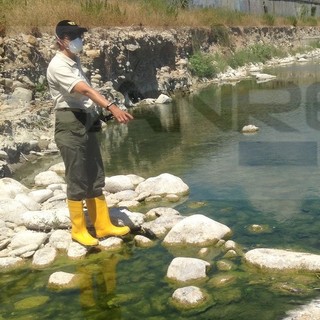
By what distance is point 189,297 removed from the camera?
3760 mm

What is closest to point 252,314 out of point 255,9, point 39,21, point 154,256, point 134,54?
point 154,256

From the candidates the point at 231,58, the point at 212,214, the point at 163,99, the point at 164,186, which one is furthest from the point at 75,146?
the point at 231,58

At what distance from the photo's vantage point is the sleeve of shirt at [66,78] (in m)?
4.62

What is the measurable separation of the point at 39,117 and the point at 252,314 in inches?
312

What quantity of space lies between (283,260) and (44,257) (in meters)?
2.17

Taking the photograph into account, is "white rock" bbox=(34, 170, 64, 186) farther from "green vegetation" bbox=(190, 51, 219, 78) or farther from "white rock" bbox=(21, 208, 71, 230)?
"green vegetation" bbox=(190, 51, 219, 78)

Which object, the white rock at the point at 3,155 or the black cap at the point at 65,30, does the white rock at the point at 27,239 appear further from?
the white rock at the point at 3,155

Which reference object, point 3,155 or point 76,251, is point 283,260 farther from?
point 3,155

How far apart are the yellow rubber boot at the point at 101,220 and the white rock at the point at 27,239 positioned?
530 millimetres

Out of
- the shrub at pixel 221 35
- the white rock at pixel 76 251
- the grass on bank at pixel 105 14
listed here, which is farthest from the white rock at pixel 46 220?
the shrub at pixel 221 35

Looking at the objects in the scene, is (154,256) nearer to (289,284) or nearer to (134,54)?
Result: (289,284)

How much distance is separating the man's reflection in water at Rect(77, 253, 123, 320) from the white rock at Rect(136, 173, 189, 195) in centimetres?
184

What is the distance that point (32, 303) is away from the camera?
156 inches

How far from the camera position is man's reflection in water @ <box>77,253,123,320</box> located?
3.75 m
